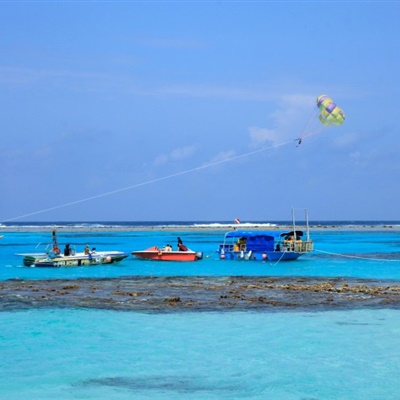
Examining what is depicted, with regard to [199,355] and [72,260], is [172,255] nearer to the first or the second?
[72,260]

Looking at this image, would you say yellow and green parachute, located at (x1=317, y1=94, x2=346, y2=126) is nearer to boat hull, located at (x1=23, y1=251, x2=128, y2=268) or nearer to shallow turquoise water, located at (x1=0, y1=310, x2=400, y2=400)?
shallow turquoise water, located at (x1=0, y1=310, x2=400, y2=400)

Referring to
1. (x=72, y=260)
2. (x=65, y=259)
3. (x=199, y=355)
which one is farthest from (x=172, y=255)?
(x=199, y=355)

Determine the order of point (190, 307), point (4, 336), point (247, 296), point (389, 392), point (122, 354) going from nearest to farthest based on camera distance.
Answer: point (389, 392), point (122, 354), point (4, 336), point (190, 307), point (247, 296)

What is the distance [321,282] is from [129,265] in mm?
13999

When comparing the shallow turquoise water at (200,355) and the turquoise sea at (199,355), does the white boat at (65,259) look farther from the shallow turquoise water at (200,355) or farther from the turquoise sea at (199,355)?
the shallow turquoise water at (200,355)

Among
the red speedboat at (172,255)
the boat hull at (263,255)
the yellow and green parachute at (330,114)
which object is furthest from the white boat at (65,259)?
the yellow and green parachute at (330,114)

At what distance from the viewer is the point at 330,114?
28.5 meters

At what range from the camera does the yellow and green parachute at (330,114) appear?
28359mm

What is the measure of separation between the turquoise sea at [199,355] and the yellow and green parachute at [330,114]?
379 inches

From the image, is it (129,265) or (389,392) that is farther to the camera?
(129,265)

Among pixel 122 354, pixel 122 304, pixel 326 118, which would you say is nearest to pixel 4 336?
pixel 122 354

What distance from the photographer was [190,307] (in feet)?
71.9

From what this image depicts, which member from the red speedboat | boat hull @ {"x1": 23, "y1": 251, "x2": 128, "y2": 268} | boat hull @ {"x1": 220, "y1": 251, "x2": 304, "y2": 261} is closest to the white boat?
boat hull @ {"x1": 23, "y1": 251, "x2": 128, "y2": 268}

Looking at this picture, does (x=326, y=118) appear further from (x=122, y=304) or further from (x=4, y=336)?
(x=4, y=336)
